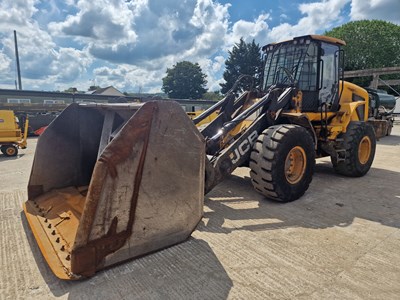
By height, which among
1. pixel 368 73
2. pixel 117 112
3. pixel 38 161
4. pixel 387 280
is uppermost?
pixel 368 73

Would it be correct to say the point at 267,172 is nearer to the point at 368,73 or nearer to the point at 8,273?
the point at 8,273

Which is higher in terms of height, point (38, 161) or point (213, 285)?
point (38, 161)

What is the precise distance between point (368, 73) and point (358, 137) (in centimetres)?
1449

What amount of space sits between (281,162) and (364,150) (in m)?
3.25

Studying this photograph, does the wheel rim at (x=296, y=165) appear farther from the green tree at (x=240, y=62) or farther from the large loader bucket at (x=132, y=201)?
the green tree at (x=240, y=62)

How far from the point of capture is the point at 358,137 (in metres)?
5.76

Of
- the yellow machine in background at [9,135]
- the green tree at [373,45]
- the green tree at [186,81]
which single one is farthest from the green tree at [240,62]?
the yellow machine in background at [9,135]

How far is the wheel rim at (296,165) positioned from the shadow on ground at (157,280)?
7.10 feet

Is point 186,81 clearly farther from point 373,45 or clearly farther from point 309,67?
point 309,67

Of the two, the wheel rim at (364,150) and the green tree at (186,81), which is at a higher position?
the green tree at (186,81)

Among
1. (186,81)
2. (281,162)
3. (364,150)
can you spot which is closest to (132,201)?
(281,162)

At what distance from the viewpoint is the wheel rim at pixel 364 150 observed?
613cm

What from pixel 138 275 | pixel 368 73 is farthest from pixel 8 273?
pixel 368 73

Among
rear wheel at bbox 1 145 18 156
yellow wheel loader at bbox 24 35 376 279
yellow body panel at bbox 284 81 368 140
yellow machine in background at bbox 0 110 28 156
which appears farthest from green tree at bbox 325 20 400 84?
rear wheel at bbox 1 145 18 156
